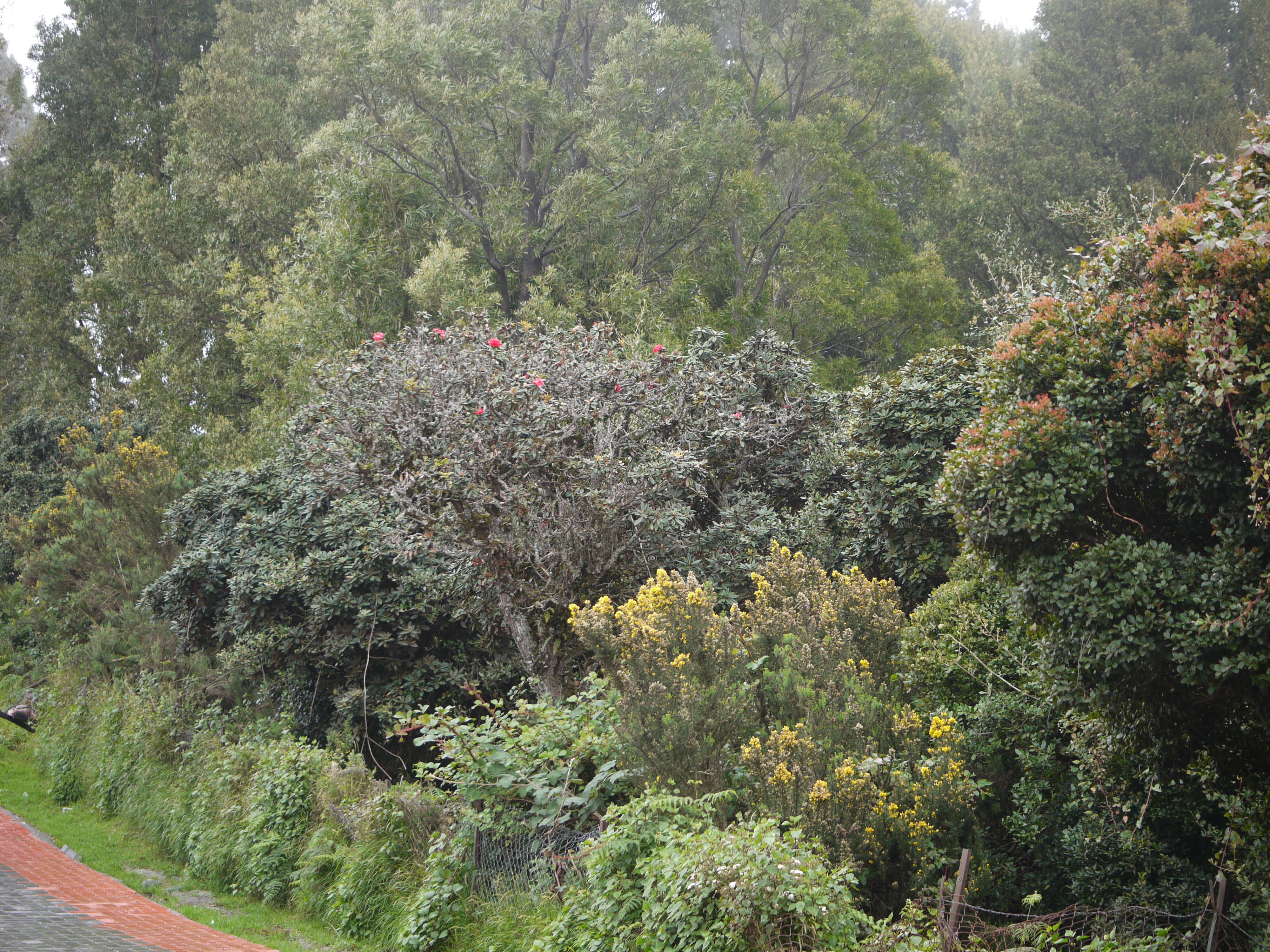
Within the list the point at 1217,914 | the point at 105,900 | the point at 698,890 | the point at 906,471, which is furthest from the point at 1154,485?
the point at 105,900

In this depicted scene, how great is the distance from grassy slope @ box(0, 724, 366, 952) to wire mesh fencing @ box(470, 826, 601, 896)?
154 cm

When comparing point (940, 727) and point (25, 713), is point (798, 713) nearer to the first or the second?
point (940, 727)

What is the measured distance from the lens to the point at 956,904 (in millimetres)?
4516

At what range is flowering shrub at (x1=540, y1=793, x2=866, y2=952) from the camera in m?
4.77

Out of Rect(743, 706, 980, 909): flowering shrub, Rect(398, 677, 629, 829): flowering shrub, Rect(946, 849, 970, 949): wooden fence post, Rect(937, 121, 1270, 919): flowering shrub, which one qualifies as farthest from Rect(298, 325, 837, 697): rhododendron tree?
Rect(946, 849, 970, 949): wooden fence post

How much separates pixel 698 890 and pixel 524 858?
7.30 ft

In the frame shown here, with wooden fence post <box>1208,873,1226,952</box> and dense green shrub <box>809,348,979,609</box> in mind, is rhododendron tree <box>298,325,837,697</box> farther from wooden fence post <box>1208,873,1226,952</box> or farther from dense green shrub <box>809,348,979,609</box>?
wooden fence post <box>1208,873,1226,952</box>

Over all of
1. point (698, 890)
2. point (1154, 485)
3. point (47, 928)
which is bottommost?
point (47, 928)

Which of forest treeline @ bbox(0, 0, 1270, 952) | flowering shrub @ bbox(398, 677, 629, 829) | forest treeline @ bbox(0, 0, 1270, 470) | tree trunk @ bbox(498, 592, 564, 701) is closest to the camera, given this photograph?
forest treeline @ bbox(0, 0, 1270, 952)

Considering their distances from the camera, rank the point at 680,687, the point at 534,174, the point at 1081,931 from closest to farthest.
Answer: the point at 1081,931, the point at 680,687, the point at 534,174

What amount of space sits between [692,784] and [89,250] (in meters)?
27.7

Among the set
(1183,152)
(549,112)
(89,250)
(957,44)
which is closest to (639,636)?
(549,112)

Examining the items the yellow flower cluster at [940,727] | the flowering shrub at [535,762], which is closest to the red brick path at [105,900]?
the flowering shrub at [535,762]

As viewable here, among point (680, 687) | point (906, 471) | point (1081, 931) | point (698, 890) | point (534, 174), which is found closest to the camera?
point (698, 890)
